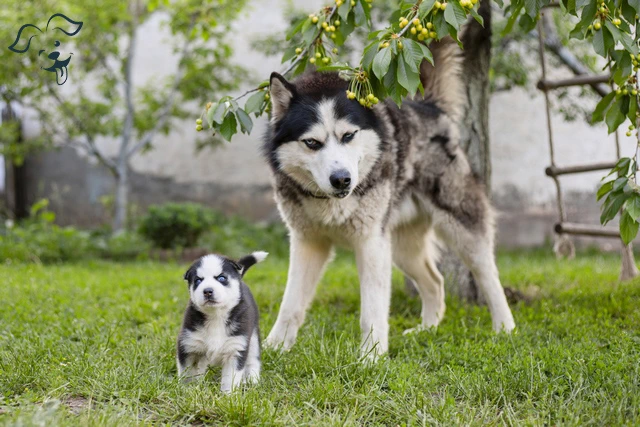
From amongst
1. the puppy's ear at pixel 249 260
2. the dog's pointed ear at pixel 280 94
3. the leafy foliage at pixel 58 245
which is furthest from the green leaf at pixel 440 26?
the leafy foliage at pixel 58 245

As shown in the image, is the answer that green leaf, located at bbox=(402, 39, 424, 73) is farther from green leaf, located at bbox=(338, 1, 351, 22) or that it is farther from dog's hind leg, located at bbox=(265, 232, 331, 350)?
dog's hind leg, located at bbox=(265, 232, 331, 350)

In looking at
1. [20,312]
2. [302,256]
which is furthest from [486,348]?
[20,312]

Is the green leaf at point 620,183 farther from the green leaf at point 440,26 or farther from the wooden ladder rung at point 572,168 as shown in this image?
the wooden ladder rung at point 572,168

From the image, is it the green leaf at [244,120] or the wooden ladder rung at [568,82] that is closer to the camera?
the green leaf at [244,120]

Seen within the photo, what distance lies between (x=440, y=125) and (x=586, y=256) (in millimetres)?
5335

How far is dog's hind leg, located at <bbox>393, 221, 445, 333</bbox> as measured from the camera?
4.66 meters

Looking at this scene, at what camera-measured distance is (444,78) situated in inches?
181

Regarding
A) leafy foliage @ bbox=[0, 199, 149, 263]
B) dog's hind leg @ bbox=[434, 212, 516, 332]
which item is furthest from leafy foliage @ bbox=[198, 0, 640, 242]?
leafy foliage @ bbox=[0, 199, 149, 263]

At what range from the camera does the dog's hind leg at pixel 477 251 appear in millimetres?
4359

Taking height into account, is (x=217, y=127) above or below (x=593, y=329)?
above

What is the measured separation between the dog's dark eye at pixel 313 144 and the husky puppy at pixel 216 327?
30.3 inches

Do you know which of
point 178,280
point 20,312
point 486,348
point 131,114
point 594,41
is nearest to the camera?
point 594,41

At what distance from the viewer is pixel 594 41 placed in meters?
2.80

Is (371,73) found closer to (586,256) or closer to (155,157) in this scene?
(586,256)
